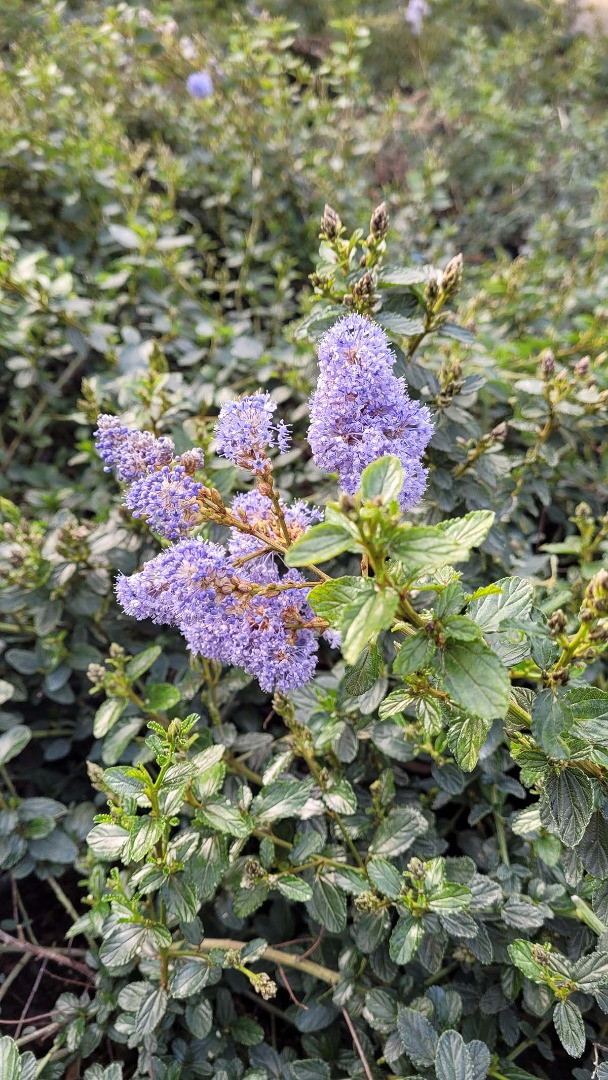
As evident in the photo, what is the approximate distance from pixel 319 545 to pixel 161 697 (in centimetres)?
93

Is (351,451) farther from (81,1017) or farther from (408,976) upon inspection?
(81,1017)

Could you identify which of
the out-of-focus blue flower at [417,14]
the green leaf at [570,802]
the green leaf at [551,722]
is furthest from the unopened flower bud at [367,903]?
the out-of-focus blue flower at [417,14]

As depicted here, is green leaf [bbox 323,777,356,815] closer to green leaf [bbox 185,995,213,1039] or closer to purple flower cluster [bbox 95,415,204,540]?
green leaf [bbox 185,995,213,1039]

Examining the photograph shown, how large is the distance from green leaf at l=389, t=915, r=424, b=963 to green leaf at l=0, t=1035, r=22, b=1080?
0.71m

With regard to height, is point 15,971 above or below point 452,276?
below

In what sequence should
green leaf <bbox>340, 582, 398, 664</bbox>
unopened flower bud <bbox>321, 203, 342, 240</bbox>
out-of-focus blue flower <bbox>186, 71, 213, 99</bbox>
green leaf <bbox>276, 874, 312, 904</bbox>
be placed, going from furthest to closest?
out-of-focus blue flower <bbox>186, 71, 213, 99</bbox> → unopened flower bud <bbox>321, 203, 342, 240</bbox> → green leaf <bbox>276, 874, 312, 904</bbox> → green leaf <bbox>340, 582, 398, 664</bbox>

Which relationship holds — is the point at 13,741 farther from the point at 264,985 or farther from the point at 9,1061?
the point at 264,985

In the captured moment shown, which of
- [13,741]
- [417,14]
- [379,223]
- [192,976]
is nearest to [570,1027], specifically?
[192,976]

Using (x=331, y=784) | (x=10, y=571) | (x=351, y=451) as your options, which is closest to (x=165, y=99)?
(x=10, y=571)

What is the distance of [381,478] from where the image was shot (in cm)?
87

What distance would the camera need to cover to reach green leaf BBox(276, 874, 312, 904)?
1271 mm

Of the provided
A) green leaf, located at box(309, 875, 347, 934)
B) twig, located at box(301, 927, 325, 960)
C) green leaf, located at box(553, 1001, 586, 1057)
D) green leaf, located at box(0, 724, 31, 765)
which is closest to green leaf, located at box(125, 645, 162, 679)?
green leaf, located at box(0, 724, 31, 765)

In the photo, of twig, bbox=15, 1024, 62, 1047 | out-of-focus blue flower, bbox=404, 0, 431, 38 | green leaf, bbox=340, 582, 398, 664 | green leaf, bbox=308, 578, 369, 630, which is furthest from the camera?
out-of-focus blue flower, bbox=404, 0, 431, 38

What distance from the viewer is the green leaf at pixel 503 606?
104 cm
